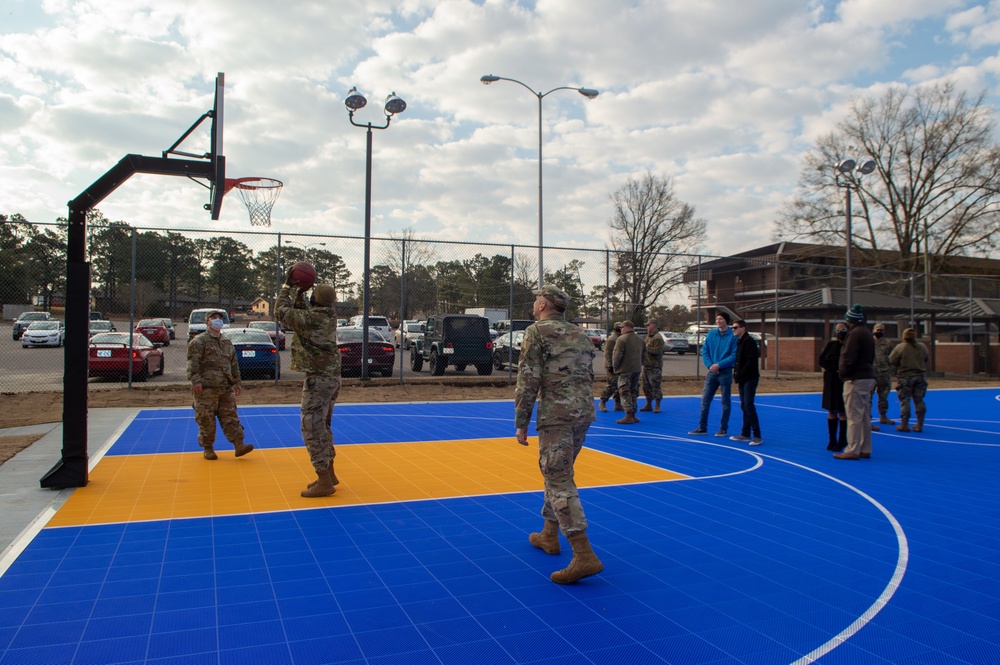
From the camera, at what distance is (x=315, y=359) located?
6.69 meters

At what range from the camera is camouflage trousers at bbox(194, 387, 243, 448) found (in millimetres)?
8637

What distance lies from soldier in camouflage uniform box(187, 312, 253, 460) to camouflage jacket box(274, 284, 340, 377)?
2.40 metres

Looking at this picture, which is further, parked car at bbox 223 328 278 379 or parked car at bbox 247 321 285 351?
parked car at bbox 247 321 285 351

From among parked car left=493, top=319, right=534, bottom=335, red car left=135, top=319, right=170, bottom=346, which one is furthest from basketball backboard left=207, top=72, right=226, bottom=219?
parked car left=493, top=319, right=534, bottom=335

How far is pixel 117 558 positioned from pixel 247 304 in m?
12.2

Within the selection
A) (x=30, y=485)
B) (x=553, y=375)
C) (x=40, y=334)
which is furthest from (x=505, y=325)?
(x=553, y=375)

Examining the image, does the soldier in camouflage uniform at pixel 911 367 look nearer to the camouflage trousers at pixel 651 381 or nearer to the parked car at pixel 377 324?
the camouflage trousers at pixel 651 381

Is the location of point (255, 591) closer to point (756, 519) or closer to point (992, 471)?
point (756, 519)

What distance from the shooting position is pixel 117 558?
4.95m

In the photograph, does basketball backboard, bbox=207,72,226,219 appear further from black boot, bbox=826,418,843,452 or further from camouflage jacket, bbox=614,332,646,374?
black boot, bbox=826,418,843,452

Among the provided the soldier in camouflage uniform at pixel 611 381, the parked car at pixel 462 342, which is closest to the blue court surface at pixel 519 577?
the soldier in camouflage uniform at pixel 611 381

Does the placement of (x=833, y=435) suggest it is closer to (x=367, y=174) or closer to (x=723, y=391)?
(x=723, y=391)

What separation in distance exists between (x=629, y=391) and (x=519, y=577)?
27.8 ft

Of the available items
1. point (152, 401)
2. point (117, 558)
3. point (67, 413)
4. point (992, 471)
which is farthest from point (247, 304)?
point (992, 471)
